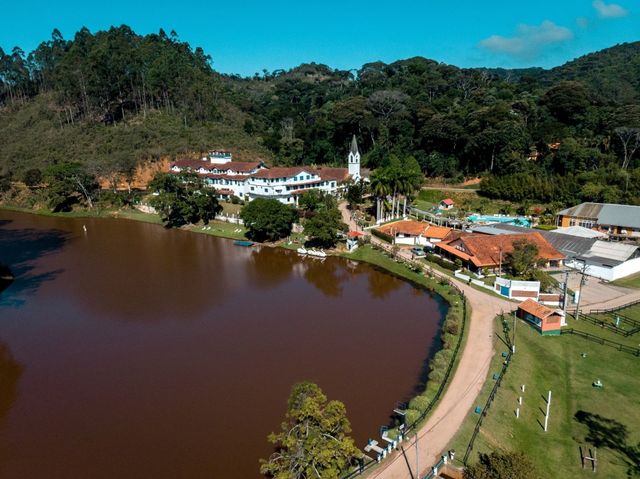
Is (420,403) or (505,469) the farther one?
(420,403)

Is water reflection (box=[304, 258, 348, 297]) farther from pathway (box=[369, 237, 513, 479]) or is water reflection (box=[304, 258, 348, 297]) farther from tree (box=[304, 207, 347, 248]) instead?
pathway (box=[369, 237, 513, 479])

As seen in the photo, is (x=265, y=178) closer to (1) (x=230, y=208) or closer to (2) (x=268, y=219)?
(1) (x=230, y=208)

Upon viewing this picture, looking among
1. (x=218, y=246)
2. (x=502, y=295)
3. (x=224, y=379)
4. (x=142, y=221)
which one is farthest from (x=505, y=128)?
(x=224, y=379)

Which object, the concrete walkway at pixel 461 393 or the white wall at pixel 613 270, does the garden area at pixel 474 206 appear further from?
the concrete walkway at pixel 461 393

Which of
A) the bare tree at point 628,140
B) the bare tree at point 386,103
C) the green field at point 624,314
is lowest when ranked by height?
the green field at point 624,314

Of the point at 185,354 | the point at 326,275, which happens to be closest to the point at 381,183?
the point at 326,275

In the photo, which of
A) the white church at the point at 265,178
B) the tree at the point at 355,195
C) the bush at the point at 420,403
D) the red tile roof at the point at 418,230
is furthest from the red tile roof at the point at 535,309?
the white church at the point at 265,178

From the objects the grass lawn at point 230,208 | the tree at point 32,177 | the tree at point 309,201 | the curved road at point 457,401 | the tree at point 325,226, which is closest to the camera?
the curved road at point 457,401

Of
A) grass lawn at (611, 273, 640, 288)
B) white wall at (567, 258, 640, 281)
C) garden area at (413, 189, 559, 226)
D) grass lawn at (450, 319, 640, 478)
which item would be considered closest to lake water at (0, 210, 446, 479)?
grass lawn at (450, 319, 640, 478)
